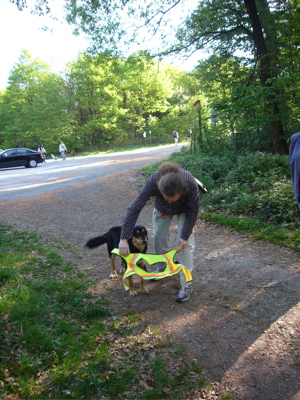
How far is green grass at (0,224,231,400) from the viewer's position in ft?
8.05

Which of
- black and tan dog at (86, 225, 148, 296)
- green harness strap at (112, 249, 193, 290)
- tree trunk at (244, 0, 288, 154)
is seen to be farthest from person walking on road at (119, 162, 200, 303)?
tree trunk at (244, 0, 288, 154)

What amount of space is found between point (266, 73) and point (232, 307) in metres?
9.65

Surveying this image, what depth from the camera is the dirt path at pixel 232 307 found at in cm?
263

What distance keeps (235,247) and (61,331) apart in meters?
3.56

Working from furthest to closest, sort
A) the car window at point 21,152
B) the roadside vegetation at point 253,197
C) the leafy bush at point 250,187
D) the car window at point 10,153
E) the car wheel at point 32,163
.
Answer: the car wheel at point 32,163
the car window at point 21,152
the car window at point 10,153
the leafy bush at point 250,187
the roadside vegetation at point 253,197

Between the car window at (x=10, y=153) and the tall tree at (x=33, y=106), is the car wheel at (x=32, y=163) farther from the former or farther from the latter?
the tall tree at (x=33, y=106)

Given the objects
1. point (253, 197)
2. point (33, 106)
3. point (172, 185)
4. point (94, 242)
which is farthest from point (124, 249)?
point (33, 106)

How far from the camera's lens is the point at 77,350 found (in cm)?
284

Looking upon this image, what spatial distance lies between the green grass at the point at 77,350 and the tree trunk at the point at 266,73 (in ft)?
29.3

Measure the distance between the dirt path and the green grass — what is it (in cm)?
23

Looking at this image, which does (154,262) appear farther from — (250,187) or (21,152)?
(21,152)

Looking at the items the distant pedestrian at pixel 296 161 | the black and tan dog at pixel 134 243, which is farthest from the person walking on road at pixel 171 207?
the distant pedestrian at pixel 296 161

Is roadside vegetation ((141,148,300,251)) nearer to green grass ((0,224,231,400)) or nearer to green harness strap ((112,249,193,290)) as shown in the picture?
green harness strap ((112,249,193,290))

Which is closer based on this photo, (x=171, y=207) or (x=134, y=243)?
(x=171, y=207)
